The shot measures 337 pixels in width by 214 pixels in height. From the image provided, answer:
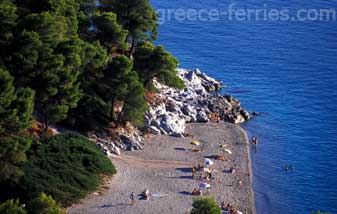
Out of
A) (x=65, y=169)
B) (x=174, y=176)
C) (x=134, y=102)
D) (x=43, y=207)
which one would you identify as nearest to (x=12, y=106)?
(x=65, y=169)

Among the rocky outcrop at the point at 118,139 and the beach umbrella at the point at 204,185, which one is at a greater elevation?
the rocky outcrop at the point at 118,139

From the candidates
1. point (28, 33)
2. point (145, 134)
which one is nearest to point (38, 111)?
point (28, 33)

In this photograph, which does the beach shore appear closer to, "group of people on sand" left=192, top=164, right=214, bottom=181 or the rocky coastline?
"group of people on sand" left=192, top=164, right=214, bottom=181

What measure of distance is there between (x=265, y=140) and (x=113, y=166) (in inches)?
799

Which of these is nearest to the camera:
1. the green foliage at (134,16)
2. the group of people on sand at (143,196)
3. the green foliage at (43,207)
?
the green foliage at (43,207)

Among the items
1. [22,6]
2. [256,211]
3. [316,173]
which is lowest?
[256,211]

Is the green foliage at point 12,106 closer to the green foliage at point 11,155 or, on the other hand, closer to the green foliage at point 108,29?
the green foliage at point 11,155

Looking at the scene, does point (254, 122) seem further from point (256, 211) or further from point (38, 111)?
point (38, 111)

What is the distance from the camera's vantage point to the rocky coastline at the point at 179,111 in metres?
57.7

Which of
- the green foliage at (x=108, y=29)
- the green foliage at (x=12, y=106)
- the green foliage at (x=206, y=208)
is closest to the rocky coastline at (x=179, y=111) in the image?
the green foliage at (x=108, y=29)

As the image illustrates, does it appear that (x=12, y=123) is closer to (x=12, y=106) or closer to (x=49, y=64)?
(x=12, y=106)

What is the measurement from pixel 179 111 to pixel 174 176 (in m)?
13.9

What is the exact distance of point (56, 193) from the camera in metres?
44.6

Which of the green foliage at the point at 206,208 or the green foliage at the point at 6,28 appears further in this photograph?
the green foliage at the point at 6,28
